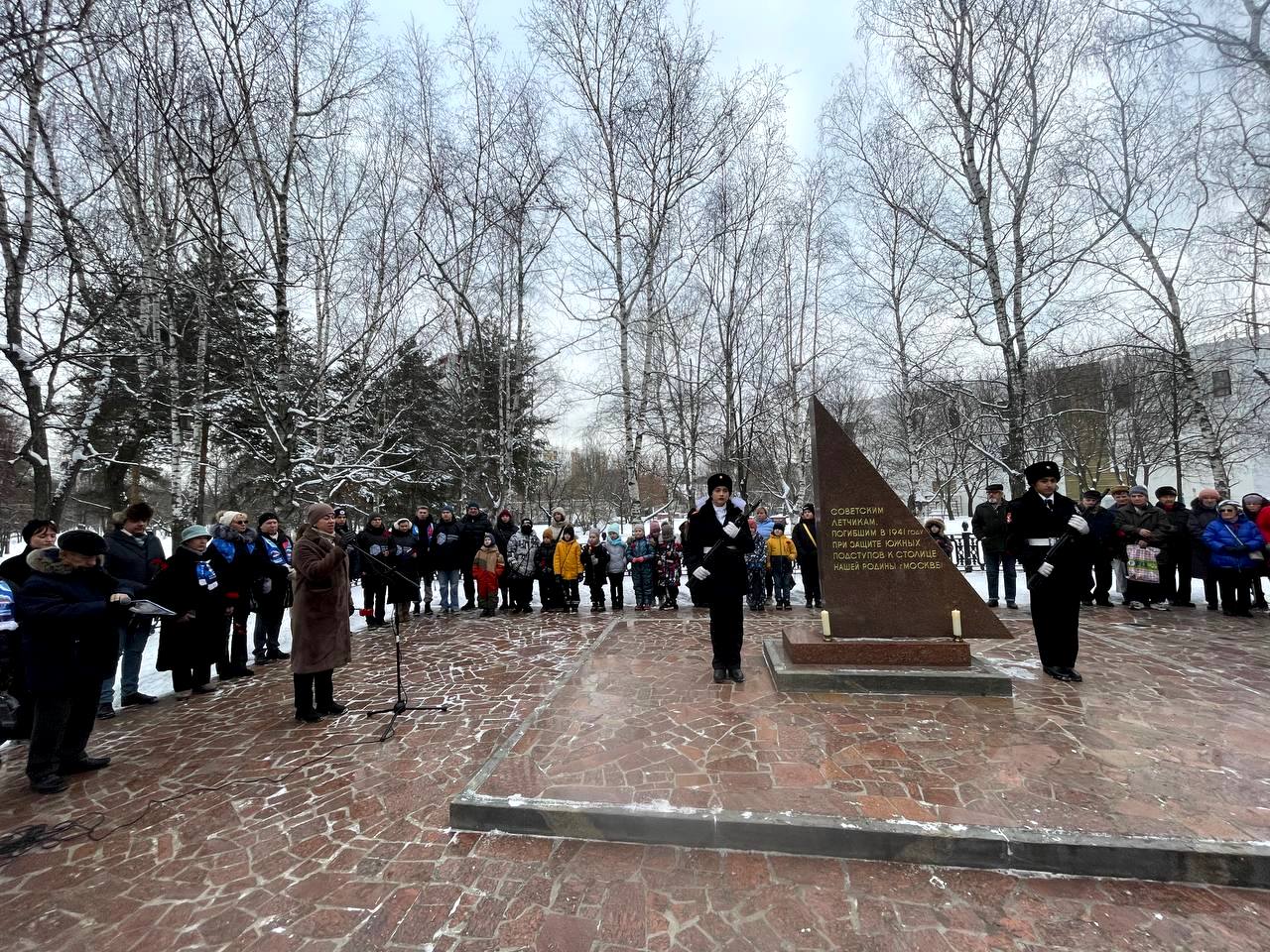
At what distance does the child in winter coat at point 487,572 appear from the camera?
395 inches

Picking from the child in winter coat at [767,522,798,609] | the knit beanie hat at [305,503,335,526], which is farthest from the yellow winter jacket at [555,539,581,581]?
the knit beanie hat at [305,503,335,526]

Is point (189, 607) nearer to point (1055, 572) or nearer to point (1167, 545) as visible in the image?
point (1055, 572)

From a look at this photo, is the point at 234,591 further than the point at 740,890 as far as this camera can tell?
Yes

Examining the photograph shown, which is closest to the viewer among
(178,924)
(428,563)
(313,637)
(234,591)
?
(178,924)

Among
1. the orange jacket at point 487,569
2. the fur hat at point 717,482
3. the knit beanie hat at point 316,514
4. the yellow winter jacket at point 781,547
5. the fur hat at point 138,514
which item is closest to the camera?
the knit beanie hat at point 316,514

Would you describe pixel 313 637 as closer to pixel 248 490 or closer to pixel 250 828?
pixel 250 828

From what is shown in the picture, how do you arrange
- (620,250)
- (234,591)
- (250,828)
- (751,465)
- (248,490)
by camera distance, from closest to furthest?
(250,828), (234,591), (620,250), (751,465), (248,490)

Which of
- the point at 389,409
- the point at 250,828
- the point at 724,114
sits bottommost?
the point at 250,828

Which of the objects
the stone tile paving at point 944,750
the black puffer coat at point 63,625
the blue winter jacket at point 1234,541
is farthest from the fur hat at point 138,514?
the blue winter jacket at point 1234,541

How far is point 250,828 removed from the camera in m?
3.25

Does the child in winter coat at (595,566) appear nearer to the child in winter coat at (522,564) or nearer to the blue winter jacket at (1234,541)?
the child in winter coat at (522,564)

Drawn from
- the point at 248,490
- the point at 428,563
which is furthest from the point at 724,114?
the point at 248,490

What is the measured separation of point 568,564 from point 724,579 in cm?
517

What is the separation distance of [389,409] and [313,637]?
42.1ft
